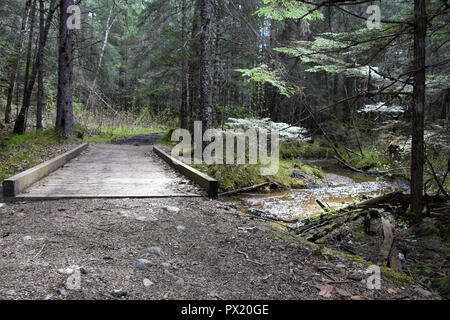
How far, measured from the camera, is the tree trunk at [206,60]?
27.4ft

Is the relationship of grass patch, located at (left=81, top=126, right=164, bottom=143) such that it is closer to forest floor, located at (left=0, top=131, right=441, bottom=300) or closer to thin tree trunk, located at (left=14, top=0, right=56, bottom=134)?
thin tree trunk, located at (left=14, top=0, right=56, bottom=134)

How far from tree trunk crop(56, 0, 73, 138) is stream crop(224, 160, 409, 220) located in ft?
29.4

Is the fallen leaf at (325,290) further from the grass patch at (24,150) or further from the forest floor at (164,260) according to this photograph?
the grass patch at (24,150)

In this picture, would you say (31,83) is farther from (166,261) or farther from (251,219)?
(166,261)

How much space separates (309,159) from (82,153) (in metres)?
10.3

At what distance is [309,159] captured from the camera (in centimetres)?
1468

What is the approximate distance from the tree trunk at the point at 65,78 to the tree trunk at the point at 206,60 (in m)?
6.39

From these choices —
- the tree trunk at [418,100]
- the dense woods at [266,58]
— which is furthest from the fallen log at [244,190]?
the tree trunk at [418,100]

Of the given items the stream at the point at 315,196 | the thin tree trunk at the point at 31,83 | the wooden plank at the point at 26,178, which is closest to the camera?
the wooden plank at the point at 26,178

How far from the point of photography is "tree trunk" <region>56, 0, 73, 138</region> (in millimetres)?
11531

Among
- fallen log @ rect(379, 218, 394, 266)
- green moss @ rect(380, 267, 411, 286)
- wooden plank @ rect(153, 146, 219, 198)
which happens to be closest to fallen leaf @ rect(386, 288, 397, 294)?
green moss @ rect(380, 267, 411, 286)

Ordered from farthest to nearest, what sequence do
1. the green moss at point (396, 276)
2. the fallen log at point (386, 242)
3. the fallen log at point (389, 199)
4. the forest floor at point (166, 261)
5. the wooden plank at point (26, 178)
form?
the wooden plank at point (26, 178)
the fallen log at point (389, 199)
the fallen log at point (386, 242)
the green moss at point (396, 276)
the forest floor at point (166, 261)

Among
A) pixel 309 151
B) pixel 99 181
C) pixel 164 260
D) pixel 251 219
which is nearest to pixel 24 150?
pixel 99 181

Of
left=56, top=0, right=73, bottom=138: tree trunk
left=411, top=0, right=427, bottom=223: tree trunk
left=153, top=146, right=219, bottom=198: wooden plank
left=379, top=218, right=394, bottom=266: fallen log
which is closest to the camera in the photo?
left=379, top=218, right=394, bottom=266: fallen log
